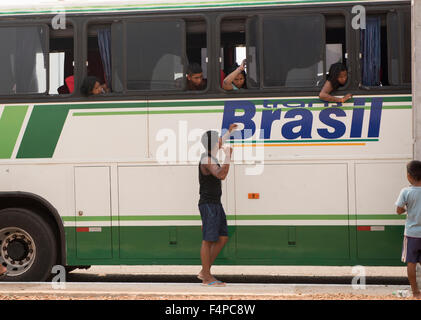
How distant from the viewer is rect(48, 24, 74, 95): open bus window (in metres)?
9.56

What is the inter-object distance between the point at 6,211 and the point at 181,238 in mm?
2379

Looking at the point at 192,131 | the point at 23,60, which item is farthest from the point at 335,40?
the point at 23,60

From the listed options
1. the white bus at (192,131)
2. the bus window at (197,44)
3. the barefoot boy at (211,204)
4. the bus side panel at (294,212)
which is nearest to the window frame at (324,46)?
the white bus at (192,131)

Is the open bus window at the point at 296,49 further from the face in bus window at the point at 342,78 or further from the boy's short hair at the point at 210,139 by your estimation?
the boy's short hair at the point at 210,139

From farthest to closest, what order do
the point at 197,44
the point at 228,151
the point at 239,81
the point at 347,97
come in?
the point at 197,44 → the point at 239,81 → the point at 347,97 → the point at 228,151

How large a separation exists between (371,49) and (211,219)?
2.94 metres

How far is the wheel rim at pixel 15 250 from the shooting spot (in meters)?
9.66

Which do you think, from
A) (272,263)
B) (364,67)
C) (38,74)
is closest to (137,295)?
(272,263)

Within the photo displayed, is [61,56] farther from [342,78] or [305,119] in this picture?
[342,78]

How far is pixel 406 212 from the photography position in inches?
345

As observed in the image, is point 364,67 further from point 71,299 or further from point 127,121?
point 71,299

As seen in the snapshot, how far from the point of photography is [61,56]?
9617mm

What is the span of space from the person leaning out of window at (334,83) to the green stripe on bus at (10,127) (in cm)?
388

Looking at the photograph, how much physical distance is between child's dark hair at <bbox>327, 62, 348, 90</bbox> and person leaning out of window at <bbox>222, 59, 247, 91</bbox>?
1.07 meters
